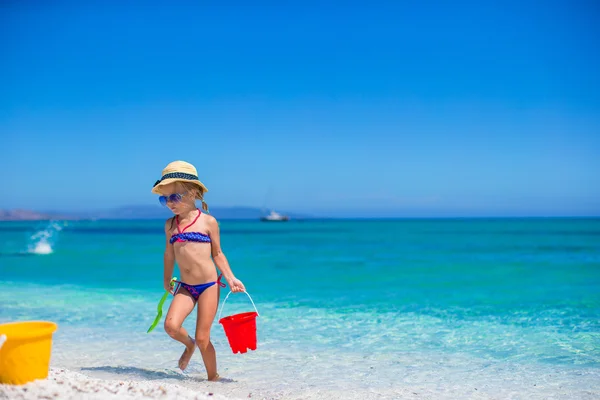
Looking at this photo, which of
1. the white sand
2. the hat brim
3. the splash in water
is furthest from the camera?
the splash in water

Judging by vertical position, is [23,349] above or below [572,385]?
above

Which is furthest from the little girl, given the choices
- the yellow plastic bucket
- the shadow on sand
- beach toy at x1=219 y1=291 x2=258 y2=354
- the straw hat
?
the yellow plastic bucket

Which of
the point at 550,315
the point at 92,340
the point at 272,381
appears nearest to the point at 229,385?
the point at 272,381

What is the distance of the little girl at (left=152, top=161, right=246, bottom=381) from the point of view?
436 cm

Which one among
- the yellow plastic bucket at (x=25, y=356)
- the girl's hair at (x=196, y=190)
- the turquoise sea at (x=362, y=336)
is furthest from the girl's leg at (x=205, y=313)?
the yellow plastic bucket at (x=25, y=356)

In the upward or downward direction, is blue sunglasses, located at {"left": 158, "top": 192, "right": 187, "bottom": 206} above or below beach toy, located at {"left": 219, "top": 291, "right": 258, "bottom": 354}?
above

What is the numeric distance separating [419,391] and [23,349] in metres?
3.11

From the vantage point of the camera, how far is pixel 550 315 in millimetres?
9148

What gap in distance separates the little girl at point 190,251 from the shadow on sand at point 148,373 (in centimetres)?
70

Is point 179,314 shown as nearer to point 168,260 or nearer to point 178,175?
point 168,260

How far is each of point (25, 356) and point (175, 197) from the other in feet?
4.95

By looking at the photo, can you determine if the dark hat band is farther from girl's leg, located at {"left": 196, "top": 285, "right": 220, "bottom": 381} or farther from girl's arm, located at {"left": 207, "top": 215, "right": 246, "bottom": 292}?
girl's leg, located at {"left": 196, "top": 285, "right": 220, "bottom": 381}

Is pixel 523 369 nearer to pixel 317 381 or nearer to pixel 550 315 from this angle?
pixel 317 381

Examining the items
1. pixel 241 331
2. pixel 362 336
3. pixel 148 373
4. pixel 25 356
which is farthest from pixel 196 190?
pixel 362 336
